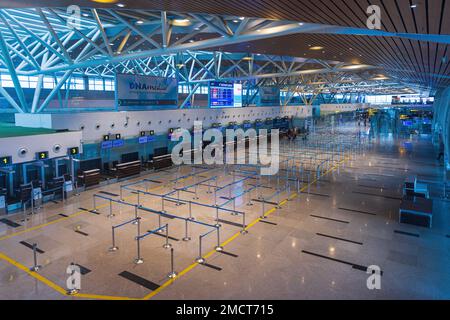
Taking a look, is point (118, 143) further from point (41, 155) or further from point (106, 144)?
point (41, 155)

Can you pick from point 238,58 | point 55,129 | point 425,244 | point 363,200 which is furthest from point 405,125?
point 55,129

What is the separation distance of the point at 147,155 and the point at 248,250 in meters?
13.4

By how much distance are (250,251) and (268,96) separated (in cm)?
3004

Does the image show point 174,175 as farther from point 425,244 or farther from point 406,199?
point 425,244

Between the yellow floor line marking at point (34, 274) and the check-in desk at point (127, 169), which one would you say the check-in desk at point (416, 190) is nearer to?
the yellow floor line marking at point (34, 274)

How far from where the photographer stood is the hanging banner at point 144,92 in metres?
16.4

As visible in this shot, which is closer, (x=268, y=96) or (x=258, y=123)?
(x=258, y=123)

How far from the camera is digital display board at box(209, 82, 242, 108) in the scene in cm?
2305

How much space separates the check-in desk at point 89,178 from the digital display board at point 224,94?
34.9 ft

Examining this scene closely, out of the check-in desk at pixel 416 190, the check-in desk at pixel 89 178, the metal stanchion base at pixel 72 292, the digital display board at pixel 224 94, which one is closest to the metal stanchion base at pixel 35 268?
the metal stanchion base at pixel 72 292

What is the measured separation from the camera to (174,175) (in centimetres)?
1744

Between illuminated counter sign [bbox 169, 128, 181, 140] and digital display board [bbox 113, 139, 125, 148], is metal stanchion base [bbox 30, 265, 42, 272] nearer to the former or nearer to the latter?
digital display board [bbox 113, 139, 125, 148]

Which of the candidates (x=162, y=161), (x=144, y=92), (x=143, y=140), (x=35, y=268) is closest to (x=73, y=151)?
(x=143, y=140)

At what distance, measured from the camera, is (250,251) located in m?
8.03
